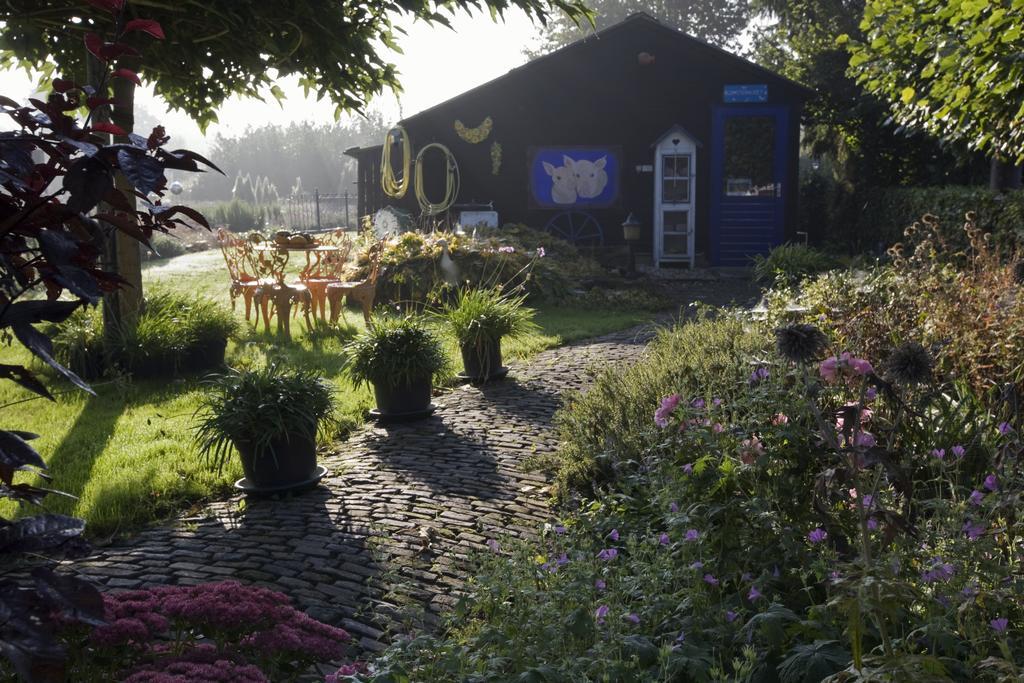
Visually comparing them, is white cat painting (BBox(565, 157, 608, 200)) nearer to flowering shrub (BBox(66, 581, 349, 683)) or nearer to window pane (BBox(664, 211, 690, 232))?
window pane (BBox(664, 211, 690, 232))

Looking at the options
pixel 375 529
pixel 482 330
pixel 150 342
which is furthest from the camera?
pixel 150 342

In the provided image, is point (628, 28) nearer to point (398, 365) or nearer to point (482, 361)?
point (482, 361)

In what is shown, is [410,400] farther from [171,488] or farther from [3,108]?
[3,108]

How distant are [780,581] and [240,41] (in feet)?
22.0

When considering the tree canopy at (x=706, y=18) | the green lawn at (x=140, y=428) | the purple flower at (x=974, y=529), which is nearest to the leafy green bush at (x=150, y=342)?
the green lawn at (x=140, y=428)

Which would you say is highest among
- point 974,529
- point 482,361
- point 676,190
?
point 676,190

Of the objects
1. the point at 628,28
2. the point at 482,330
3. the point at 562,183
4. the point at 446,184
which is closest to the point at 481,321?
the point at 482,330

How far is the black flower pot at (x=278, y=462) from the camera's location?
531 centimetres

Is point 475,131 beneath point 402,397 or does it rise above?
above

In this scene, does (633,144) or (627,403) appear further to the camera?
(633,144)

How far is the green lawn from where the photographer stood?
17.4 feet

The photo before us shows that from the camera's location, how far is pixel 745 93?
19.3 m

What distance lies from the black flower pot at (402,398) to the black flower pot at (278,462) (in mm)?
1652

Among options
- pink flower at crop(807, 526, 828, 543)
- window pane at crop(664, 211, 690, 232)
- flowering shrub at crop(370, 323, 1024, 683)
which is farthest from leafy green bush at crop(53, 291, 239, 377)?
window pane at crop(664, 211, 690, 232)
